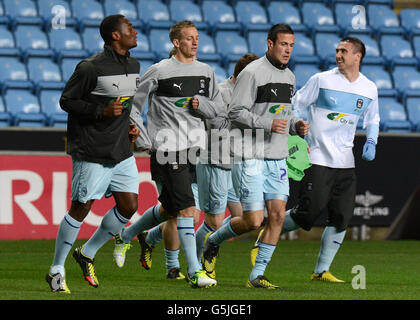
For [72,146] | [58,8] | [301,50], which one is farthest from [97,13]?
[72,146]

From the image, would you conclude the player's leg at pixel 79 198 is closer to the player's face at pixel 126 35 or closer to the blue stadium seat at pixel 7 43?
the player's face at pixel 126 35

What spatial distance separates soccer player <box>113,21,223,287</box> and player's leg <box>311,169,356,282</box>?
1.38m

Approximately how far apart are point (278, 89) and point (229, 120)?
55 centimetres

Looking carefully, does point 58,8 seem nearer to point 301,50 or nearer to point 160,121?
point 301,50

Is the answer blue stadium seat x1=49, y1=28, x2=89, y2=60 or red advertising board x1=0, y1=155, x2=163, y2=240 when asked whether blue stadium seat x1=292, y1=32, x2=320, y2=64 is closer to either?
blue stadium seat x1=49, y1=28, x2=89, y2=60

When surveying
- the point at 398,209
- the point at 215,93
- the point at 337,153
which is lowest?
the point at 398,209

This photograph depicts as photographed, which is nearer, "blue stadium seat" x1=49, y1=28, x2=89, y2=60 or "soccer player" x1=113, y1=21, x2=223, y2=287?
"soccer player" x1=113, y1=21, x2=223, y2=287

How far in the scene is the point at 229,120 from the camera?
845 centimetres

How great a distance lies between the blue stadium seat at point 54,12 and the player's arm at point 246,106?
8.90m

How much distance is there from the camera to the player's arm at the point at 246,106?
8047 millimetres

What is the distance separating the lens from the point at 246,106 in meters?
8.09

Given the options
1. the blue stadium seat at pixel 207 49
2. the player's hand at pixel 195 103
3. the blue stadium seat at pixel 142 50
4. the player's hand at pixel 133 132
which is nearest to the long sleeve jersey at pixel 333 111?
the player's hand at pixel 195 103

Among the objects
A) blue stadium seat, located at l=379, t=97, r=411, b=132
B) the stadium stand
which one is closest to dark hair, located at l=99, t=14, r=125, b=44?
the stadium stand

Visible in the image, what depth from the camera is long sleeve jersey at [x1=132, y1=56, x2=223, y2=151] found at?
319 inches
